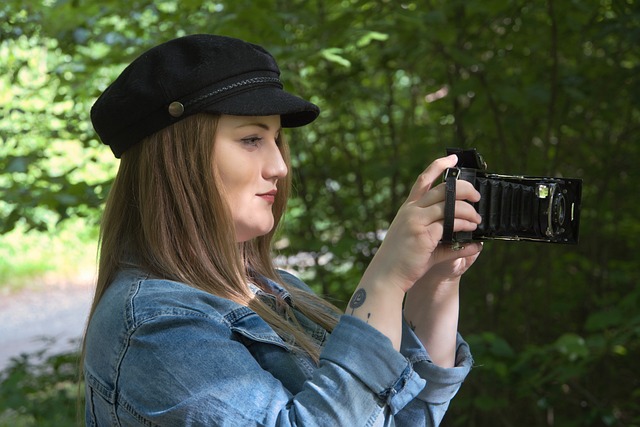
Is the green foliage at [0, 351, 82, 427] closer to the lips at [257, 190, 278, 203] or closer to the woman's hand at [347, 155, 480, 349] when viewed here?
the lips at [257, 190, 278, 203]

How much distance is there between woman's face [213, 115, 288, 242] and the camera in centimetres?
150

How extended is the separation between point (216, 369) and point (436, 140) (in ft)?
10.4

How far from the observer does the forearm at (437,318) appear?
1.61 metres

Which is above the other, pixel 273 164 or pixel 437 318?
pixel 273 164

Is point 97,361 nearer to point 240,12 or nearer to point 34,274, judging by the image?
point 240,12

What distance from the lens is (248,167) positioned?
1.53 m

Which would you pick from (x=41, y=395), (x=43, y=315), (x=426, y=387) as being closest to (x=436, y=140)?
(x=41, y=395)

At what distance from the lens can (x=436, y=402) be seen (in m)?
1.55

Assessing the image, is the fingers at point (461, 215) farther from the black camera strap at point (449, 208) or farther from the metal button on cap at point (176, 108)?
the metal button on cap at point (176, 108)

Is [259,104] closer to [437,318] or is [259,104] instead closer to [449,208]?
[449,208]

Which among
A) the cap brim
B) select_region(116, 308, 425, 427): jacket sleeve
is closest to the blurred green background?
the cap brim

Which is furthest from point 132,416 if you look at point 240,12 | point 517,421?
point 517,421

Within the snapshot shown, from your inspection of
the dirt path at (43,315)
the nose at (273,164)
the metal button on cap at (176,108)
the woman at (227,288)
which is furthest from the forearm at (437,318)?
the dirt path at (43,315)

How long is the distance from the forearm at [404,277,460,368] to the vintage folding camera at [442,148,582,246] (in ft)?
0.50
